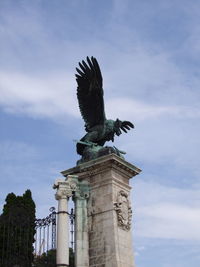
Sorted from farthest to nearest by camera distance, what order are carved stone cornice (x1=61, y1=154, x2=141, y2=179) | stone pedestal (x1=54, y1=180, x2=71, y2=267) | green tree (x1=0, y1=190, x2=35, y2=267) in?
carved stone cornice (x1=61, y1=154, x2=141, y2=179) < stone pedestal (x1=54, y1=180, x2=71, y2=267) < green tree (x1=0, y1=190, x2=35, y2=267)

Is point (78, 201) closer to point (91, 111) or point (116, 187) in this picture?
point (116, 187)

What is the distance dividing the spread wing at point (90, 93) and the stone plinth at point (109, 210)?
170 centimetres

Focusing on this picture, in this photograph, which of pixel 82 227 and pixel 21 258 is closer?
pixel 21 258

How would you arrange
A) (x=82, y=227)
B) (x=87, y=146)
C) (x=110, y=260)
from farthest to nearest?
(x=87, y=146) → (x=82, y=227) → (x=110, y=260)

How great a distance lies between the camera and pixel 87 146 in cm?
1286

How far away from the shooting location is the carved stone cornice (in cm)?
1189

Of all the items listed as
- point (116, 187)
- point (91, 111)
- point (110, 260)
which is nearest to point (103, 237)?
point (110, 260)

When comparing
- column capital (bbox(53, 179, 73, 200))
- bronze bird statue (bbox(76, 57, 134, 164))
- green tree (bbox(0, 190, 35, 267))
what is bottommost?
green tree (bbox(0, 190, 35, 267))

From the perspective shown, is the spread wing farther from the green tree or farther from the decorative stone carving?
the green tree

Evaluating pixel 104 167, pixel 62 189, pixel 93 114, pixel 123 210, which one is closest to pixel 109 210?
pixel 123 210

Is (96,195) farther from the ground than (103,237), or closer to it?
farther from the ground

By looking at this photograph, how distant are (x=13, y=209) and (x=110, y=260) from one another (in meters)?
2.88

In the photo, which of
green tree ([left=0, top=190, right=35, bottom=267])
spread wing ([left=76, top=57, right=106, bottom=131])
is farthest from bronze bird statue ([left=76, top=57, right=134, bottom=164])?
green tree ([left=0, top=190, right=35, bottom=267])

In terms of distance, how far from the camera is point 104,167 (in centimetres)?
1203
